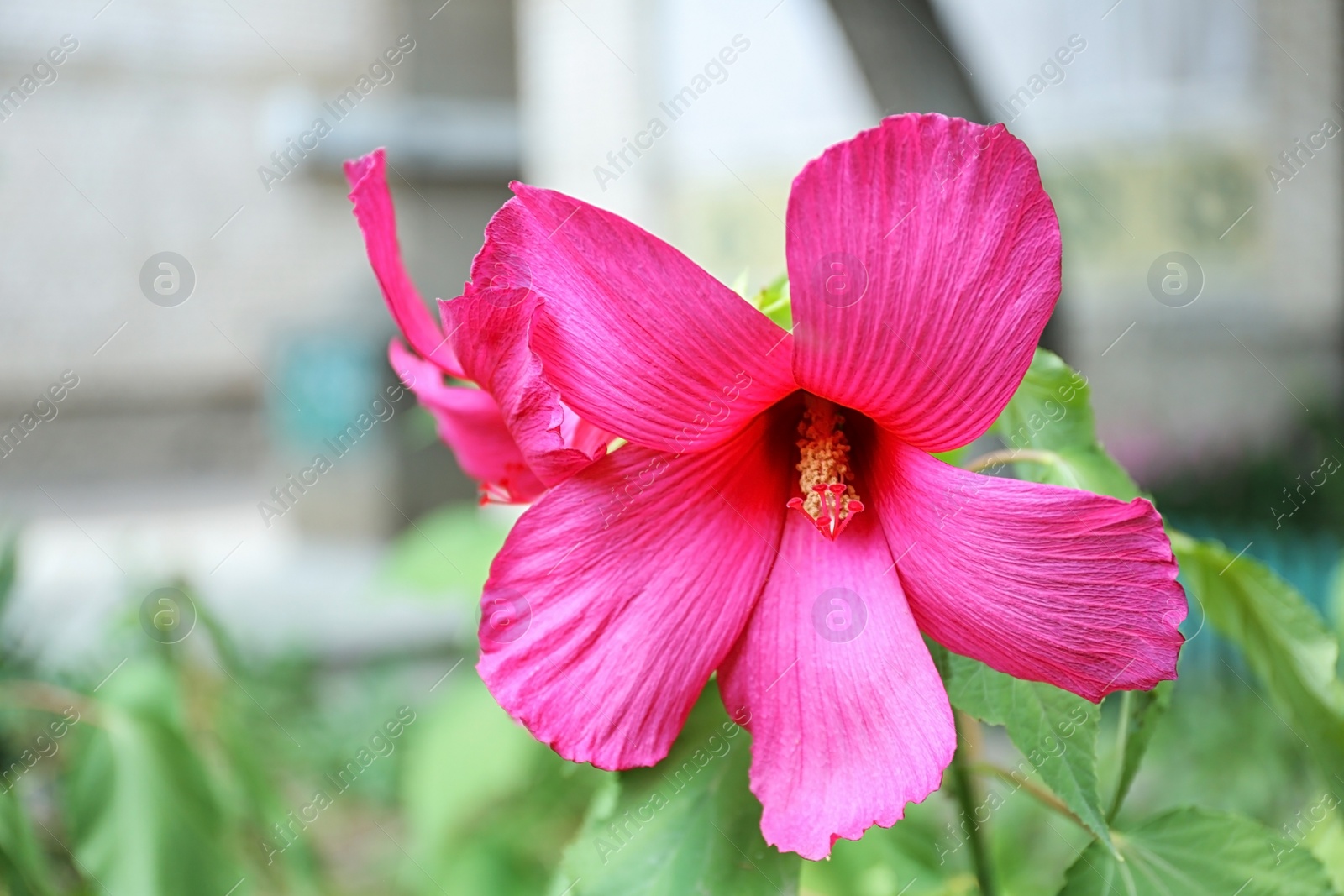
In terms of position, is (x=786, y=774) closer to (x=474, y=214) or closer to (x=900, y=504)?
(x=900, y=504)

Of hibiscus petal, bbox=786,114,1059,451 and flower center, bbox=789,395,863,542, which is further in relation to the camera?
flower center, bbox=789,395,863,542

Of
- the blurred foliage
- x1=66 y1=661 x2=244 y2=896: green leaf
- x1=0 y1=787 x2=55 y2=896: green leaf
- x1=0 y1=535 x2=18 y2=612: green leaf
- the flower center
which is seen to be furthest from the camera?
the blurred foliage

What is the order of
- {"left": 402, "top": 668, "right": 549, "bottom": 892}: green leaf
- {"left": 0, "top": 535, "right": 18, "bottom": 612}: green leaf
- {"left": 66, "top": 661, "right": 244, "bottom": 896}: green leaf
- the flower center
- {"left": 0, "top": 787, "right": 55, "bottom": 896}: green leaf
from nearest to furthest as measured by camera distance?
the flower center → {"left": 0, "top": 787, "right": 55, "bottom": 896}: green leaf → {"left": 66, "top": 661, "right": 244, "bottom": 896}: green leaf → {"left": 0, "top": 535, "right": 18, "bottom": 612}: green leaf → {"left": 402, "top": 668, "right": 549, "bottom": 892}: green leaf

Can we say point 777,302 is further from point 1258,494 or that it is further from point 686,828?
point 1258,494

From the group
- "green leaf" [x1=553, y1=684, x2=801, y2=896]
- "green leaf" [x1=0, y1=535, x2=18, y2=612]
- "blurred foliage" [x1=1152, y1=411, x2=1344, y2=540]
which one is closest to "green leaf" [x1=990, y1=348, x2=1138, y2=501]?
"green leaf" [x1=553, y1=684, x2=801, y2=896]

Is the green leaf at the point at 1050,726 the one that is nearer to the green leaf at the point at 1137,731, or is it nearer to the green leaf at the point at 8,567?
the green leaf at the point at 1137,731

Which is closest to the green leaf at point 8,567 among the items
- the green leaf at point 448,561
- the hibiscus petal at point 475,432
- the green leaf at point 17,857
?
the green leaf at point 17,857

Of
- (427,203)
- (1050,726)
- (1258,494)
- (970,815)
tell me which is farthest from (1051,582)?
(427,203)

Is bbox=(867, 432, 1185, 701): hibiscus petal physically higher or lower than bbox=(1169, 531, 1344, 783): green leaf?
higher

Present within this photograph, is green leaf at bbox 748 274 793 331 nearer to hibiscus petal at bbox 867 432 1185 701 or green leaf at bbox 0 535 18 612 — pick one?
hibiscus petal at bbox 867 432 1185 701
